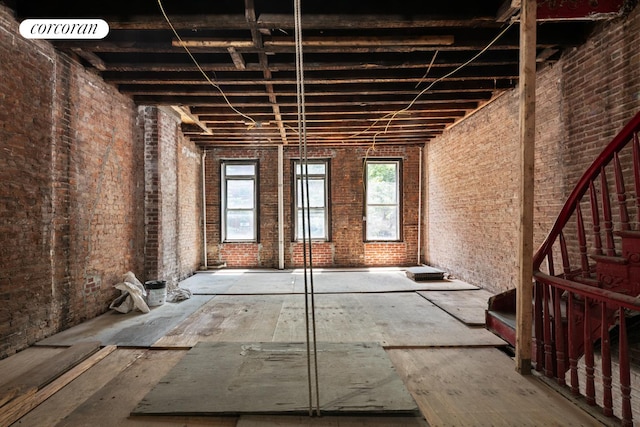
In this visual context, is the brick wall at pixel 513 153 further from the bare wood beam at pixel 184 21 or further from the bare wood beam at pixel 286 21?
the bare wood beam at pixel 184 21

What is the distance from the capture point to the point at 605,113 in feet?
9.55

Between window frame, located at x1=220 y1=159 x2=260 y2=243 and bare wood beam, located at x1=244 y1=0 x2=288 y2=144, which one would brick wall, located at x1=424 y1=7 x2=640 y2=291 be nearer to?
bare wood beam, located at x1=244 y1=0 x2=288 y2=144

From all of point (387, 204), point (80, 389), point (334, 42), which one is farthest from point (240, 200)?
point (80, 389)

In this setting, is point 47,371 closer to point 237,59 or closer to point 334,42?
point 237,59

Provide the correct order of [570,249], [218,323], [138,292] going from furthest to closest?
[138,292]
[218,323]
[570,249]

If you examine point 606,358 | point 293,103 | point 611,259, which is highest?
point 293,103

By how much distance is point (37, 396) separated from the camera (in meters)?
2.07

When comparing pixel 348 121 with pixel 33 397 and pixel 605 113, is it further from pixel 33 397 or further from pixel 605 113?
pixel 33 397

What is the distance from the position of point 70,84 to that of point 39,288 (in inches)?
86.8

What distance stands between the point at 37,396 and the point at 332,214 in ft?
20.0

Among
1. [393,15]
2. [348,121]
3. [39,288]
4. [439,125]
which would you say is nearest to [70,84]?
[39,288]

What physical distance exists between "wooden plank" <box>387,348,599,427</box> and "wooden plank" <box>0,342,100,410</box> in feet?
8.66

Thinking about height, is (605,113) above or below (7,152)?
above

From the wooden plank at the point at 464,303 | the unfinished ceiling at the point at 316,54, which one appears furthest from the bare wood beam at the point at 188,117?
the wooden plank at the point at 464,303
